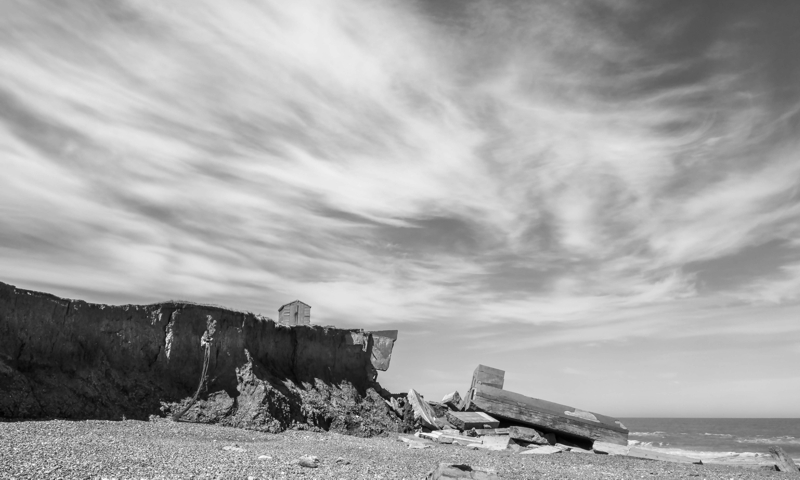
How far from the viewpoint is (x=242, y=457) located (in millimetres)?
10750

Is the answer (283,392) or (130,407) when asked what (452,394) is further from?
(130,407)

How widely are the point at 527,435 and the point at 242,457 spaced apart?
1122 centimetres

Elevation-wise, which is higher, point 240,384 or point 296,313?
point 296,313

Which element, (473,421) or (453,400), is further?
(453,400)

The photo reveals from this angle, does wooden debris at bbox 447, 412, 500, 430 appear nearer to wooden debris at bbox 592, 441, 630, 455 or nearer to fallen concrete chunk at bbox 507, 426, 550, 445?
fallen concrete chunk at bbox 507, 426, 550, 445

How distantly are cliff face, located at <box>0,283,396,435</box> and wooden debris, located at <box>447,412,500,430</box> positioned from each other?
246cm

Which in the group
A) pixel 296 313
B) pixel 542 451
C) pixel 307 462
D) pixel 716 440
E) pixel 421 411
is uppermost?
pixel 296 313

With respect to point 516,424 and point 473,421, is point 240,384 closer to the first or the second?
point 473,421

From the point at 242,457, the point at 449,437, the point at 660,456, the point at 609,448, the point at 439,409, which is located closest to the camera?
the point at 242,457

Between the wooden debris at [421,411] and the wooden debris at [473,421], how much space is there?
2.88ft

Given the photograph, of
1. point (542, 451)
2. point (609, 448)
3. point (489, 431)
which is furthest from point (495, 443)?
point (609, 448)

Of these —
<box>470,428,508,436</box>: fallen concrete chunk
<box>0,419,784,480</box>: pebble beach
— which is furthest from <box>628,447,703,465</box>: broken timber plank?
<box>470,428,508,436</box>: fallen concrete chunk

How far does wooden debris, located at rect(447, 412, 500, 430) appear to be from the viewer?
66.2ft

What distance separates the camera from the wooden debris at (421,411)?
70.5ft
